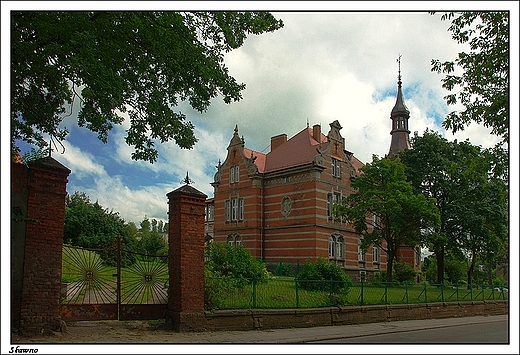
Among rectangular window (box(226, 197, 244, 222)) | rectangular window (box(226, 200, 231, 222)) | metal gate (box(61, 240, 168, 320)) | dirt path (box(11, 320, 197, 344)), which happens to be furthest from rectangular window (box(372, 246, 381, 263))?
dirt path (box(11, 320, 197, 344))

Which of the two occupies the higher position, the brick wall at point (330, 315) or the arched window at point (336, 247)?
the arched window at point (336, 247)

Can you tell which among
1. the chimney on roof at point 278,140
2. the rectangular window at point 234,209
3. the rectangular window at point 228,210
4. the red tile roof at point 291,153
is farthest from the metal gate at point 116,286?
the chimney on roof at point 278,140

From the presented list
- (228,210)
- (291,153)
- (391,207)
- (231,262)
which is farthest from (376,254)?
(231,262)

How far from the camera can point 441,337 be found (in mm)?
15281

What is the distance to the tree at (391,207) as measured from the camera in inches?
1167

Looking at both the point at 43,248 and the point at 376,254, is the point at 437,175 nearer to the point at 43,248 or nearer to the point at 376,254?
the point at 376,254

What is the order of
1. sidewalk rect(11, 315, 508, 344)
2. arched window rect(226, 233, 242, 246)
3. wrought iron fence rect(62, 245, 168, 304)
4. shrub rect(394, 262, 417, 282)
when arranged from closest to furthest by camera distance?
sidewalk rect(11, 315, 508, 344)
wrought iron fence rect(62, 245, 168, 304)
shrub rect(394, 262, 417, 282)
arched window rect(226, 233, 242, 246)

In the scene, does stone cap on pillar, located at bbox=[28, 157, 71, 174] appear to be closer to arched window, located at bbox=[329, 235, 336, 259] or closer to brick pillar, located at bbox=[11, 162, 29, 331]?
brick pillar, located at bbox=[11, 162, 29, 331]

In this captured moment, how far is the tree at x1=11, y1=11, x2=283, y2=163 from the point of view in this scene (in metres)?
10.5

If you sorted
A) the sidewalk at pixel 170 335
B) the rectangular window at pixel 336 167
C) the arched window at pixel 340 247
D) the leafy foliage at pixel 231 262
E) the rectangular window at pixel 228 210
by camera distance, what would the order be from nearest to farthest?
the sidewalk at pixel 170 335 < the leafy foliage at pixel 231 262 < the arched window at pixel 340 247 < the rectangular window at pixel 336 167 < the rectangular window at pixel 228 210

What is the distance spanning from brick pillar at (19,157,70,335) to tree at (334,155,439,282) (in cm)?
2152

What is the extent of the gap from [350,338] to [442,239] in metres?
18.4

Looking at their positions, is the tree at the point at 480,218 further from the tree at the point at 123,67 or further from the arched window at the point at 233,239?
the tree at the point at 123,67

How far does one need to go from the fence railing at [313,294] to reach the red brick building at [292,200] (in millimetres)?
14657
